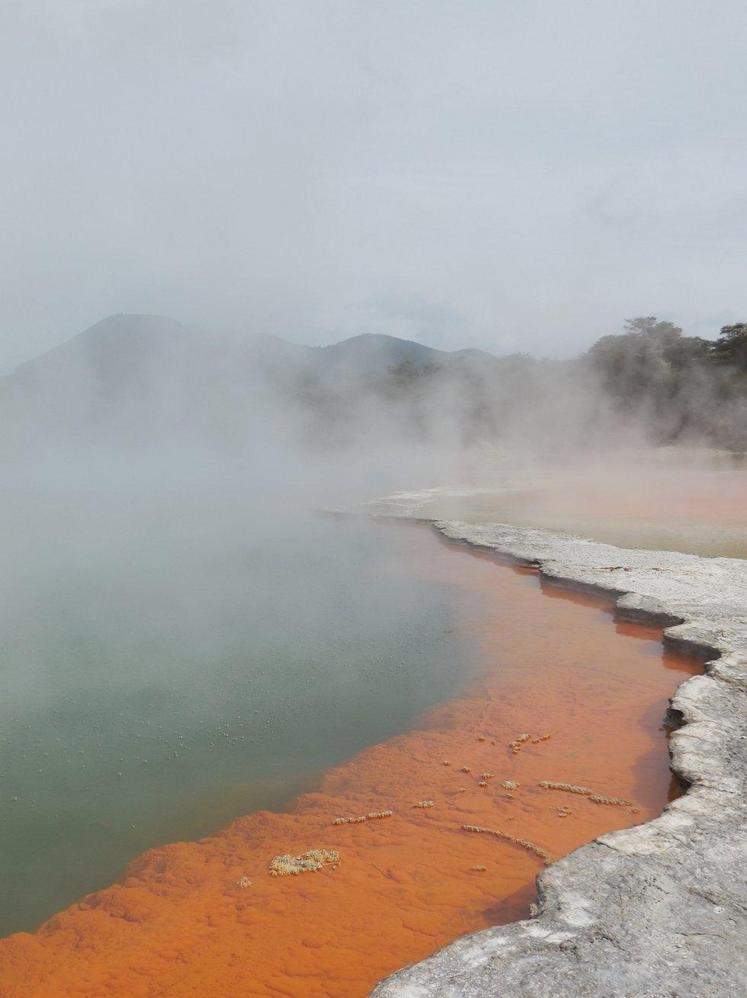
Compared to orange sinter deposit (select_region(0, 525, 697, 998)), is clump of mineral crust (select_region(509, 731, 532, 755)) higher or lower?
higher

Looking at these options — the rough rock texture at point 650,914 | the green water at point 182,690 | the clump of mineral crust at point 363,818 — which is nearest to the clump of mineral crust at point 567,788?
the rough rock texture at point 650,914

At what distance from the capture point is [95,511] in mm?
15219

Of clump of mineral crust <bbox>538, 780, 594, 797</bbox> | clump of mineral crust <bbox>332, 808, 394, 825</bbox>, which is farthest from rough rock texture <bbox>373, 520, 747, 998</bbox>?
clump of mineral crust <bbox>332, 808, 394, 825</bbox>

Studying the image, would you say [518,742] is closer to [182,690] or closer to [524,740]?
[524,740]

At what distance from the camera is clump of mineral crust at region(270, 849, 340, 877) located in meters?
2.89

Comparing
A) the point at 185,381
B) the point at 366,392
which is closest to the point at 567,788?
the point at 366,392

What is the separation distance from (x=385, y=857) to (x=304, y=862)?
348mm

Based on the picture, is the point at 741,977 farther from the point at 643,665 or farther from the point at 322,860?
the point at 643,665

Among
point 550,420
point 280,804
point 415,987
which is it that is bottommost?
point 280,804

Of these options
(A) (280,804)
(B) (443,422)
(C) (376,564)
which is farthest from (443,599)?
(B) (443,422)

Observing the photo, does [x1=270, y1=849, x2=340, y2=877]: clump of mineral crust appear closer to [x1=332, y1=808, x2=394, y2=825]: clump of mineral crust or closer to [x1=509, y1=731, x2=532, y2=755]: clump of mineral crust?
[x1=332, y1=808, x2=394, y2=825]: clump of mineral crust

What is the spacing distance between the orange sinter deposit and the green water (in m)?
0.23

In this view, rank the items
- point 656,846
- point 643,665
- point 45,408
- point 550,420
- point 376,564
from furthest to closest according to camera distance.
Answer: point 45,408 < point 550,420 < point 376,564 < point 643,665 < point 656,846

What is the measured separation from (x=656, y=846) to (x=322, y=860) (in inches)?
53.5
